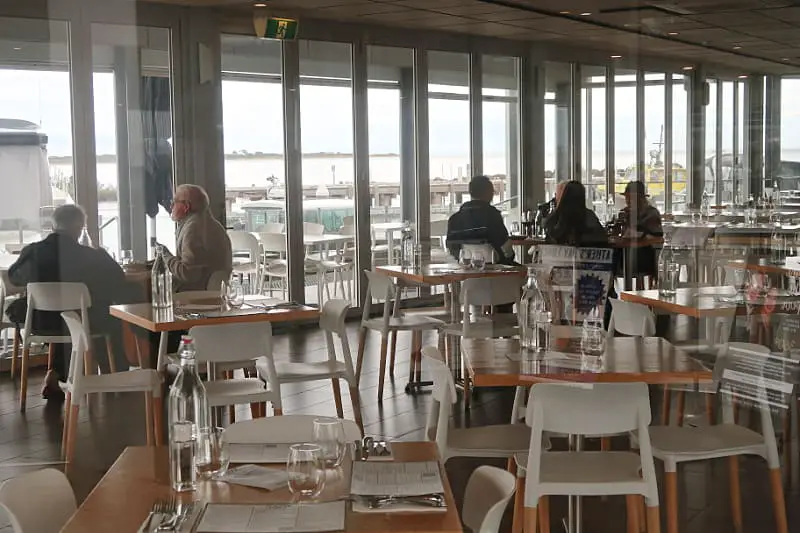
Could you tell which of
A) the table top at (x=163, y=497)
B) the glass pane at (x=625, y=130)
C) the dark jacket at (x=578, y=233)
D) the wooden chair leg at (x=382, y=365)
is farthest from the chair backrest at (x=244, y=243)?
the table top at (x=163, y=497)

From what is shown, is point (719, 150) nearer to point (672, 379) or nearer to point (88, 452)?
point (672, 379)

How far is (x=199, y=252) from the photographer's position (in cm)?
659

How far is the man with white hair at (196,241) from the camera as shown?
654cm

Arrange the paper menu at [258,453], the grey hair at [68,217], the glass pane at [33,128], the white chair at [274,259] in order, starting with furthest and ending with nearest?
the white chair at [274,259], the grey hair at [68,217], the glass pane at [33,128], the paper menu at [258,453]

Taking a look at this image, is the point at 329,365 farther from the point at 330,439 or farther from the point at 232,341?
the point at 330,439

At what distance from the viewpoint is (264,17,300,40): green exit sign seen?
22.3 feet

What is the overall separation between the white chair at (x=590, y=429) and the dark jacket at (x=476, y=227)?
3.30 m

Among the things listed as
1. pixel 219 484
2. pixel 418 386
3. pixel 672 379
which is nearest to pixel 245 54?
pixel 418 386

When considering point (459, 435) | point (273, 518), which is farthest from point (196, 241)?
point (273, 518)

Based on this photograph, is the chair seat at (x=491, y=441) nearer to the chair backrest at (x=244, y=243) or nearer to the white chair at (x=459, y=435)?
the white chair at (x=459, y=435)

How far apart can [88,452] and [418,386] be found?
2122 mm

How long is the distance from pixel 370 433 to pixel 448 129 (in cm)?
223

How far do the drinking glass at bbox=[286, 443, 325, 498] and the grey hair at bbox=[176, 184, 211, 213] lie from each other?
427 cm

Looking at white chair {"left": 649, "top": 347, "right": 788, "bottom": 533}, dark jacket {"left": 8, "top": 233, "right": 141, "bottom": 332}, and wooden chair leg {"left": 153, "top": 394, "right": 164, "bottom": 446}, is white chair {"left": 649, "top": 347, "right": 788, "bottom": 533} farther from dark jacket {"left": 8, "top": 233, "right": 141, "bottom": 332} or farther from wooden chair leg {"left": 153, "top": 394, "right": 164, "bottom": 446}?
dark jacket {"left": 8, "top": 233, "right": 141, "bottom": 332}
